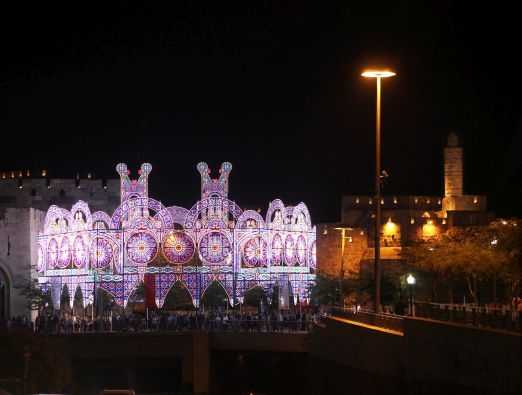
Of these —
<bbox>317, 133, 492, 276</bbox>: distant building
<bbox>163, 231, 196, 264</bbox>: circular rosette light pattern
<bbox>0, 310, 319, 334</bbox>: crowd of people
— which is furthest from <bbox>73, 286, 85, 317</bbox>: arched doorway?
<bbox>317, 133, 492, 276</bbox>: distant building

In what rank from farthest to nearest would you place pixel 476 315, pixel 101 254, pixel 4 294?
pixel 4 294
pixel 101 254
pixel 476 315

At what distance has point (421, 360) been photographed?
40.1 metres

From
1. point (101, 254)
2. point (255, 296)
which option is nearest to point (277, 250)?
point (101, 254)

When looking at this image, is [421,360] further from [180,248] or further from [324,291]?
[324,291]

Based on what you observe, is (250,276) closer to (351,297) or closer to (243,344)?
(243,344)

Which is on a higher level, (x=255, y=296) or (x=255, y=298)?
(x=255, y=296)

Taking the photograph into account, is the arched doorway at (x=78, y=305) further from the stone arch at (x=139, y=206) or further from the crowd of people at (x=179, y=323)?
the stone arch at (x=139, y=206)

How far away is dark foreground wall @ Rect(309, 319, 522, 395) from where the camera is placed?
110ft

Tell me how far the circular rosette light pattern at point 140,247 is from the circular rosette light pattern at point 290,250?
737cm

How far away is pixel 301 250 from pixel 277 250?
2.72m

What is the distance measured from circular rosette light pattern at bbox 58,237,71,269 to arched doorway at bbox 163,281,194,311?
15.5m

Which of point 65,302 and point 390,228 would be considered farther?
point 390,228

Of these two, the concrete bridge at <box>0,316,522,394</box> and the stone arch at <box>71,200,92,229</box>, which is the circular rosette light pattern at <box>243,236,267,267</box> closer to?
the concrete bridge at <box>0,316,522,394</box>

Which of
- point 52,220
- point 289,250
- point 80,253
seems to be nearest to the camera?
point 80,253
